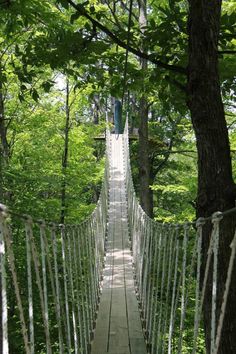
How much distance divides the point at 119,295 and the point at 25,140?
4178 millimetres

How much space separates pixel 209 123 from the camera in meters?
1.79

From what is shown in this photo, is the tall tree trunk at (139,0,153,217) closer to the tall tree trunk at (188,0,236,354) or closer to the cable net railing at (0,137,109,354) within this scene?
the cable net railing at (0,137,109,354)

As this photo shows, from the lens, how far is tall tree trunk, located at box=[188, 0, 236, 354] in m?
1.77

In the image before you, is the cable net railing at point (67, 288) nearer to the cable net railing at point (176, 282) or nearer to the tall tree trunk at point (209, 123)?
the cable net railing at point (176, 282)

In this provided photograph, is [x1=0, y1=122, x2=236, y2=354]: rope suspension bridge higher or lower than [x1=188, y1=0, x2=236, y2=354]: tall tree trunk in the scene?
lower

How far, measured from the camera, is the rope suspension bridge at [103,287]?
115 cm

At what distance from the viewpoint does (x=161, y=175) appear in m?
12.5

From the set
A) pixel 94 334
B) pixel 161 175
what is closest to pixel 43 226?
pixel 94 334

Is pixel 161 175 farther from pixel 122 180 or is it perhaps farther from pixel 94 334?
pixel 94 334

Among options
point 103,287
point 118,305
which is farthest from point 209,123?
point 103,287

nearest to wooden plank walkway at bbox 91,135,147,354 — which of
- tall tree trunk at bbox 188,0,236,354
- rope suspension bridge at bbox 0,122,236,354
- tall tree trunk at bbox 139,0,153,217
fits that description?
rope suspension bridge at bbox 0,122,236,354

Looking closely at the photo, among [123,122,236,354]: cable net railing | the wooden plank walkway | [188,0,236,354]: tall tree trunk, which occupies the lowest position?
the wooden plank walkway

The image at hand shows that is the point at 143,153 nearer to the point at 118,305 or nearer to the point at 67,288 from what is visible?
the point at 67,288

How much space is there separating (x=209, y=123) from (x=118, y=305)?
6.91ft
